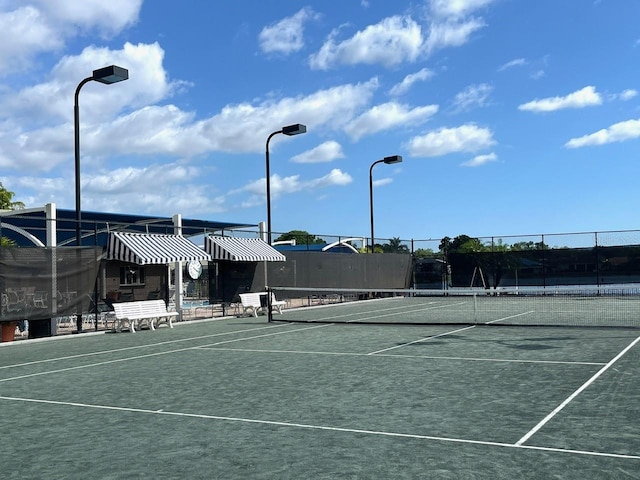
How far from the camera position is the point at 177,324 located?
1975 cm

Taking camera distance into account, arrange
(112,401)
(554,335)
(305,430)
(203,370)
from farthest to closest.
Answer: (554,335)
(203,370)
(112,401)
(305,430)

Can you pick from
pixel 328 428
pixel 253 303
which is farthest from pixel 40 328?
pixel 328 428

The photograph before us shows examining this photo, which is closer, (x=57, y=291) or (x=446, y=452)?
(x=446, y=452)

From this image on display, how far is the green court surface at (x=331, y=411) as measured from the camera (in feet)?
17.1

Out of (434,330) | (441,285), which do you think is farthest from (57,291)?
(441,285)

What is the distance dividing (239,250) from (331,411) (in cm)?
1573

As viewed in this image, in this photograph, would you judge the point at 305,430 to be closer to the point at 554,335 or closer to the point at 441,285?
the point at 554,335

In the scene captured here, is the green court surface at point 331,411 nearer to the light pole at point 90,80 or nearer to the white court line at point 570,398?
the white court line at point 570,398

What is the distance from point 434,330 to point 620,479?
436 inches

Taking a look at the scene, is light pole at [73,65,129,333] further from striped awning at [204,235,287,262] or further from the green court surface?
striped awning at [204,235,287,262]

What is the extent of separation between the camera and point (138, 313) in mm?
17953

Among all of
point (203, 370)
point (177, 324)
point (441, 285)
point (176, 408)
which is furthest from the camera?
point (441, 285)

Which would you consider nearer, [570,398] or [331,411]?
[331,411]

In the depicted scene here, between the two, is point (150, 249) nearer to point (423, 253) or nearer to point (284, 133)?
point (284, 133)
